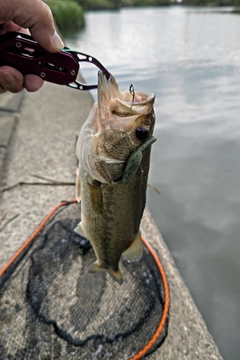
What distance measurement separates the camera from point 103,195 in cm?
190

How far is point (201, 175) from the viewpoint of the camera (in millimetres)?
5508

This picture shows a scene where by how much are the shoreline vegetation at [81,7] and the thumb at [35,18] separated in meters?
11.9

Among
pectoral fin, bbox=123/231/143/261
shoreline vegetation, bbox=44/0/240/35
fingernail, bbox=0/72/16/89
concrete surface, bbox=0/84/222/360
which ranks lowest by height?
shoreline vegetation, bbox=44/0/240/35

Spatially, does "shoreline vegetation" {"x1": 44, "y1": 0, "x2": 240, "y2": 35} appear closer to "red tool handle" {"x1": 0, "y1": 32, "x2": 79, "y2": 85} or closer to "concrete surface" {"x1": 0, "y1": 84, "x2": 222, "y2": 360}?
"concrete surface" {"x1": 0, "y1": 84, "x2": 222, "y2": 360}

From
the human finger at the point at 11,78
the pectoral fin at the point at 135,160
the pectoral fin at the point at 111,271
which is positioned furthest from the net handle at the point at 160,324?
the human finger at the point at 11,78

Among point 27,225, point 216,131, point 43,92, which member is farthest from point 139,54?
point 27,225

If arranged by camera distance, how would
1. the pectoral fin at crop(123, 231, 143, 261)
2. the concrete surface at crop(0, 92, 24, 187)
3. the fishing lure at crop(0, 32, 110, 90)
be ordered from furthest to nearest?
the concrete surface at crop(0, 92, 24, 187) < the pectoral fin at crop(123, 231, 143, 261) < the fishing lure at crop(0, 32, 110, 90)

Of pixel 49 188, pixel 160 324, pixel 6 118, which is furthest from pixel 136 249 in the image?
pixel 6 118

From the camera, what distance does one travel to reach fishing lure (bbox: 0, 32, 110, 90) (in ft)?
6.57

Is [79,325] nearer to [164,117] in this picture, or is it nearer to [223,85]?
[164,117]

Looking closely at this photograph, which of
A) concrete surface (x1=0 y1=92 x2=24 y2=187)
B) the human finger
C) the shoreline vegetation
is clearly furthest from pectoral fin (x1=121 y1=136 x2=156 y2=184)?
the shoreline vegetation

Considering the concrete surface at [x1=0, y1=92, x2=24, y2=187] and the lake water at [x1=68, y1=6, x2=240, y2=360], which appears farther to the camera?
the concrete surface at [x1=0, y1=92, x2=24, y2=187]

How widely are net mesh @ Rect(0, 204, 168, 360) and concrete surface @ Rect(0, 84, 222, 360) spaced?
210 millimetres

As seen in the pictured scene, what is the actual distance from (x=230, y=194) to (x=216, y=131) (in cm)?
230
